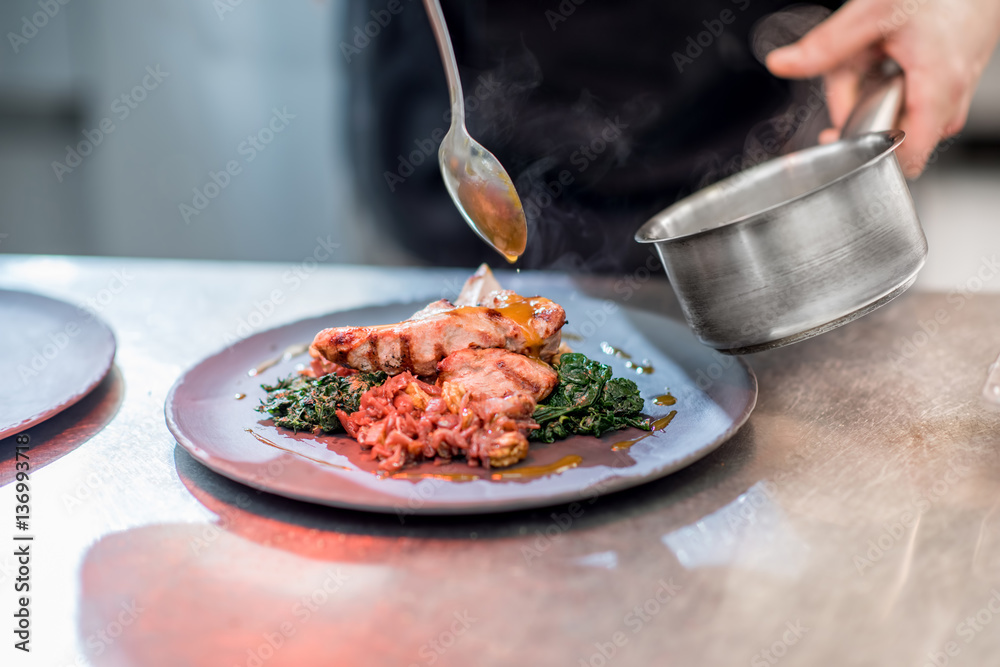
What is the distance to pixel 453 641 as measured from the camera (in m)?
1.39

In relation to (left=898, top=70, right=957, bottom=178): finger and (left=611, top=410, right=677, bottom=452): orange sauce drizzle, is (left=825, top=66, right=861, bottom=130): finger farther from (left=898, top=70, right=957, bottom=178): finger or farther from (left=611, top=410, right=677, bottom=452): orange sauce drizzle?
(left=611, top=410, right=677, bottom=452): orange sauce drizzle

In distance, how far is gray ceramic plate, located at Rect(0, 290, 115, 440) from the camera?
7.70ft

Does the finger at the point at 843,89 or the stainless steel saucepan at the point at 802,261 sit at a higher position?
the finger at the point at 843,89

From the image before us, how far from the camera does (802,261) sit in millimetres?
1996

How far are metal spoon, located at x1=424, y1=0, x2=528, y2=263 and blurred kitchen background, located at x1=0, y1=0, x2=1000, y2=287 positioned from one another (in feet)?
19.9

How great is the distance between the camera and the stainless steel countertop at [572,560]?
4.54 ft

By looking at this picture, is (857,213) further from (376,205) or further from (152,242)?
(152,242)

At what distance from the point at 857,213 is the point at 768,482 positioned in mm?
737

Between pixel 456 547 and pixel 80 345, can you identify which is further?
pixel 80 345

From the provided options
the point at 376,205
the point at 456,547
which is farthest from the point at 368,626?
the point at 376,205

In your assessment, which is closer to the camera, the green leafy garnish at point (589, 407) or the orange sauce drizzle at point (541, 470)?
the orange sauce drizzle at point (541, 470)

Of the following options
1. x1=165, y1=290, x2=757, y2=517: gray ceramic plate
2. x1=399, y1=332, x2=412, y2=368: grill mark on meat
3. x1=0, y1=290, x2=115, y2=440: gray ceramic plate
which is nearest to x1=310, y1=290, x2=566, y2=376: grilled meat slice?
x1=399, y1=332, x2=412, y2=368: grill mark on meat

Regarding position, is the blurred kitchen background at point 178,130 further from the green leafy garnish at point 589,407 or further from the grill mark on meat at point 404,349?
the green leafy garnish at point 589,407

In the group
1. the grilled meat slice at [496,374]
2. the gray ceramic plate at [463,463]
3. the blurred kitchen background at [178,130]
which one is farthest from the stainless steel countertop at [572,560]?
the blurred kitchen background at [178,130]
